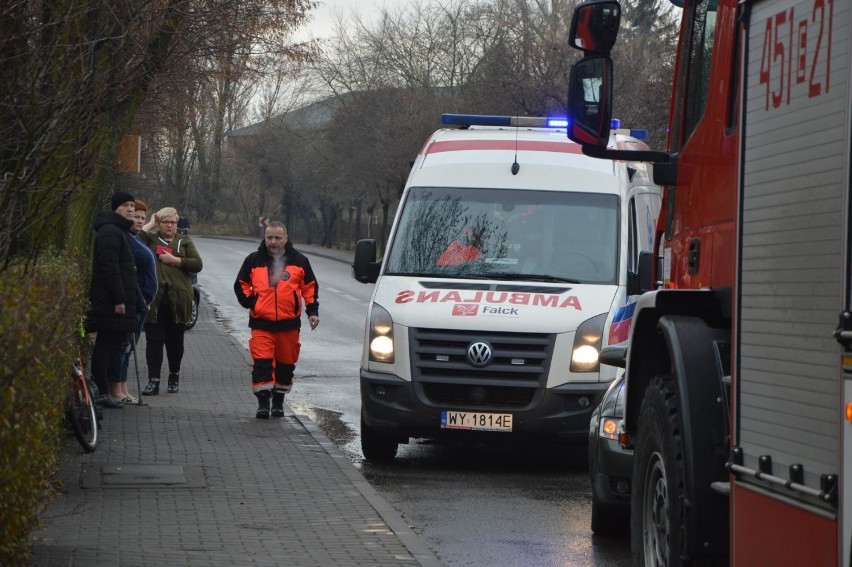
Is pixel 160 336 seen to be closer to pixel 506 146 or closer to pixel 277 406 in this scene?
pixel 277 406

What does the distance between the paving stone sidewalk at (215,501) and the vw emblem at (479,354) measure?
1.17 m

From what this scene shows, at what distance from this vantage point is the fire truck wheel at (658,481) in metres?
5.11

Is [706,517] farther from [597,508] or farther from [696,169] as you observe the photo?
[597,508]

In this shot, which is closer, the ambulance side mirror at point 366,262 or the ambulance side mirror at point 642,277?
the ambulance side mirror at point 642,277

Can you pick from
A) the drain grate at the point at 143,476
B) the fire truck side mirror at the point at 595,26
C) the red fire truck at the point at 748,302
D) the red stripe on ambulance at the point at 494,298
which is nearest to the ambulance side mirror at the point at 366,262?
the red stripe on ambulance at the point at 494,298

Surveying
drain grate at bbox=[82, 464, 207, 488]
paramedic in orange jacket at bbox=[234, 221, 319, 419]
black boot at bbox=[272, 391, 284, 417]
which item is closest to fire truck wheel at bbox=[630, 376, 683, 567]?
drain grate at bbox=[82, 464, 207, 488]

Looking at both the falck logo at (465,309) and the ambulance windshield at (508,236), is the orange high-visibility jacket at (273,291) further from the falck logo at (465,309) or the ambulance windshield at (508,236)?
the falck logo at (465,309)

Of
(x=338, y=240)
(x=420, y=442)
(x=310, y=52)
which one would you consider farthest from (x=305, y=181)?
(x=420, y=442)

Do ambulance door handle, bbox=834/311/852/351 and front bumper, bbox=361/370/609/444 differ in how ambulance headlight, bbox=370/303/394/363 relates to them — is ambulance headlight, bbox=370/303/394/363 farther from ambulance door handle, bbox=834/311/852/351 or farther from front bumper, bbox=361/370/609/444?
ambulance door handle, bbox=834/311/852/351

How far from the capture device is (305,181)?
264ft

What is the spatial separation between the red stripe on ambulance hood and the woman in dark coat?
2.84 meters

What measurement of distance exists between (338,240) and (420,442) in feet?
215

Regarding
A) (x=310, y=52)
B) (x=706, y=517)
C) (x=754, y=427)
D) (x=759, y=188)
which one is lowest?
(x=706, y=517)

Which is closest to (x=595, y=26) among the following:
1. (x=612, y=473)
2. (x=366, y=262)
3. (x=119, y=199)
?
(x=612, y=473)
